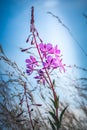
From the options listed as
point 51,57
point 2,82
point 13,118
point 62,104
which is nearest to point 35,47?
point 51,57

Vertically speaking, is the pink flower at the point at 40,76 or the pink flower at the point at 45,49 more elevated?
the pink flower at the point at 45,49

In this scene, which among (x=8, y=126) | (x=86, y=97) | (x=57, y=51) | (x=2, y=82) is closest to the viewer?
(x=57, y=51)

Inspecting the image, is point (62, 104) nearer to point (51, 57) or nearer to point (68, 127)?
point (68, 127)

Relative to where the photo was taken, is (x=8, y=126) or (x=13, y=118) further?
(x=8, y=126)

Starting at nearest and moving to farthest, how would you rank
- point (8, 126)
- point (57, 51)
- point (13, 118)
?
1. point (57, 51)
2. point (13, 118)
3. point (8, 126)

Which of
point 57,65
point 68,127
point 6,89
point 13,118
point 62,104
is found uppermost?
point 57,65

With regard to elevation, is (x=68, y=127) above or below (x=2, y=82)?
below

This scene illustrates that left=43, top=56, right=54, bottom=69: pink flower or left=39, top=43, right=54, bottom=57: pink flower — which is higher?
left=39, top=43, right=54, bottom=57: pink flower

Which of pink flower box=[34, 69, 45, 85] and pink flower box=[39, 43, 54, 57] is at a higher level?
pink flower box=[39, 43, 54, 57]

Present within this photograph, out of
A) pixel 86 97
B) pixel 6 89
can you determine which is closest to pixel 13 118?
pixel 6 89

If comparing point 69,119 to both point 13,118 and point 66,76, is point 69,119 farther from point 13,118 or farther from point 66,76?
point 13,118

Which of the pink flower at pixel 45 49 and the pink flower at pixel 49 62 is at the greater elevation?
the pink flower at pixel 45 49
